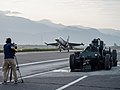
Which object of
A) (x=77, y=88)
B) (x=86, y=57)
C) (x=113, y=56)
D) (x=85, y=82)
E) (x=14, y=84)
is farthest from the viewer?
(x=113, y=56)

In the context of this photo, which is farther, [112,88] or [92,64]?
[92,64]

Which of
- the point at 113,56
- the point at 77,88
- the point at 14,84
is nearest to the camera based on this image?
the point at 77,88

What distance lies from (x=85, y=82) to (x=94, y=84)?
0.83m

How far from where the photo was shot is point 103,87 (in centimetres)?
1527

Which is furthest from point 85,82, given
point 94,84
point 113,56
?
point 113,56

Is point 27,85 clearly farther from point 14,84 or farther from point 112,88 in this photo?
point 112,88

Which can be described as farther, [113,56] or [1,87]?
[113,56]

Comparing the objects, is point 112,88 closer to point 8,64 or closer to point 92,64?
point 8,64

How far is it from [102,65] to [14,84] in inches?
396

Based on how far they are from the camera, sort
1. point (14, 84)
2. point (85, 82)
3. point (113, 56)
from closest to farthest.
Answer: point (14, 84) → point (85, 82) → point (113, 56)

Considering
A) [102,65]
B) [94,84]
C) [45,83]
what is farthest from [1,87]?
[102,65]

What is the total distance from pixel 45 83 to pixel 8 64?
5.74ft

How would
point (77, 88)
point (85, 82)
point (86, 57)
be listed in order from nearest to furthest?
point (77, 88)
point (85, 82)
point (86, 57)

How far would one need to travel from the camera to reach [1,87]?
49.1 ft
